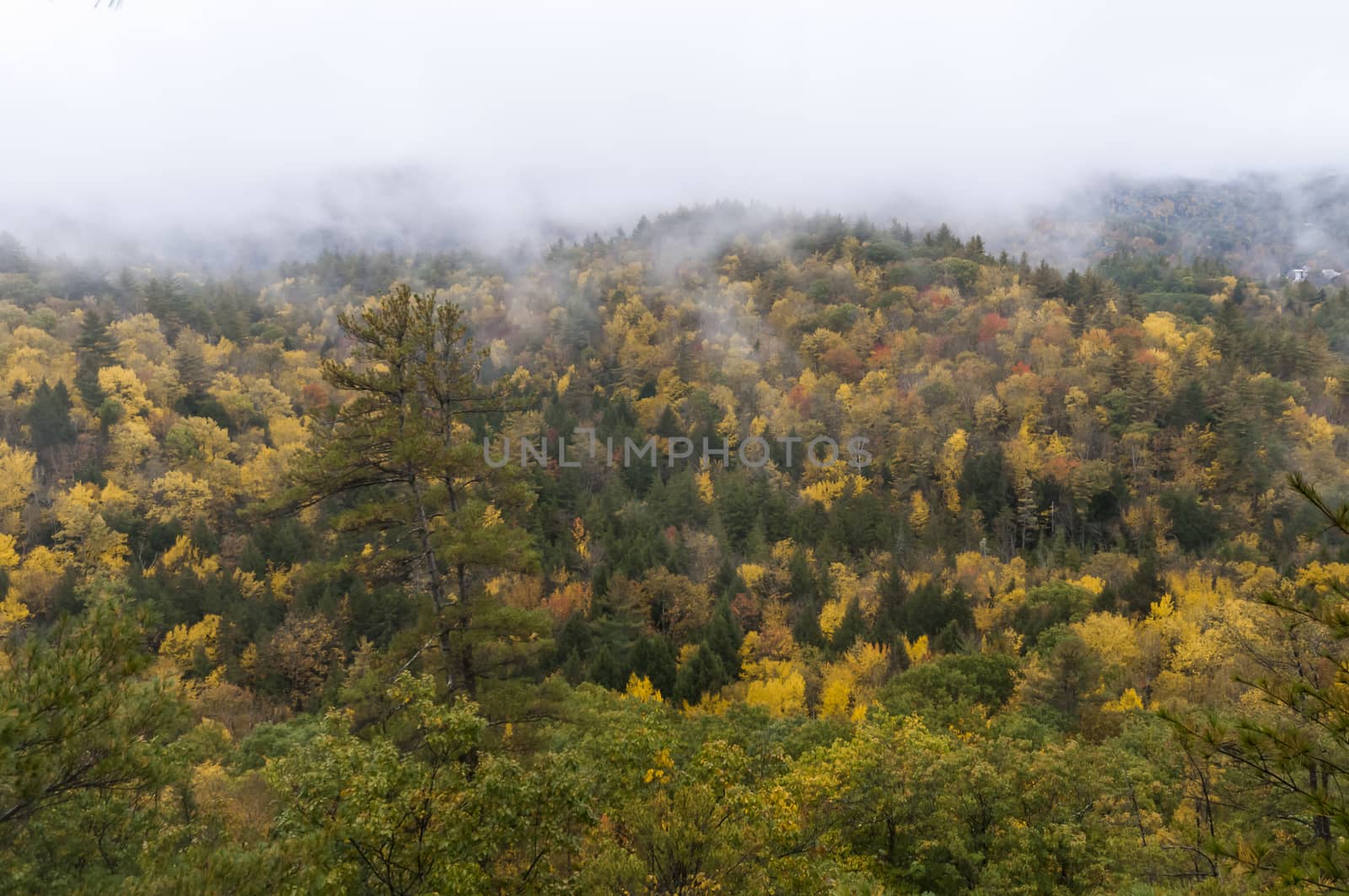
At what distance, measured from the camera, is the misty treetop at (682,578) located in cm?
777

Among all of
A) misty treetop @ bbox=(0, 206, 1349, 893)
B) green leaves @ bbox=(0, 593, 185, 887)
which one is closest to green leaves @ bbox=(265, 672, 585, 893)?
misty treetop @ bbox=(0, 206, 1349, 893)

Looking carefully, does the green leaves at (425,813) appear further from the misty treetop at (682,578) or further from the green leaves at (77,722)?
the green leaves at (77,722)

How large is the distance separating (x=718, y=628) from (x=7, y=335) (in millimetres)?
93077

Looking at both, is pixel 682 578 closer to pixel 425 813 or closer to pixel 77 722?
pixel 425 813

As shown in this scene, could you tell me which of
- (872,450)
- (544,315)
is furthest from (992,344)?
(544,315)

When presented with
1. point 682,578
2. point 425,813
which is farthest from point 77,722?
point 682,578

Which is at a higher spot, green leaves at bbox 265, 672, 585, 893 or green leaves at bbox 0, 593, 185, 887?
green leaves at bbox 0, 593, 185, 887

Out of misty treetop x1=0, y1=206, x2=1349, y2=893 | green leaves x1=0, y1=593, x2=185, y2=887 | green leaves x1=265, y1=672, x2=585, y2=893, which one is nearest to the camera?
green leaves x1=0, y1=593, x2=185, y2=887

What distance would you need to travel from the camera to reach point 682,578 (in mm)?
52312

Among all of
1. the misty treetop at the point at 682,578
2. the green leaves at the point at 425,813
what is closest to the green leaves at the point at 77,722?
the misty treetop at the point at 682,578

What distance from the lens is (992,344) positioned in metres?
88.2

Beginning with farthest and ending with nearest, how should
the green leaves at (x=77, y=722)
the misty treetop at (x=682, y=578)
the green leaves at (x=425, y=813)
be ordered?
the misty treetop at (x=682, y=578)
the green leaves at (x=425, y=813)
the green leaves at (x=77, y=722)

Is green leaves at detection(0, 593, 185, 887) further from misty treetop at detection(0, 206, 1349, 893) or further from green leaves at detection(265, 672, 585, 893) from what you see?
green leaves at detection(265, 672, 585, 893)

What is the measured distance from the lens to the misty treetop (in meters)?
7.77
